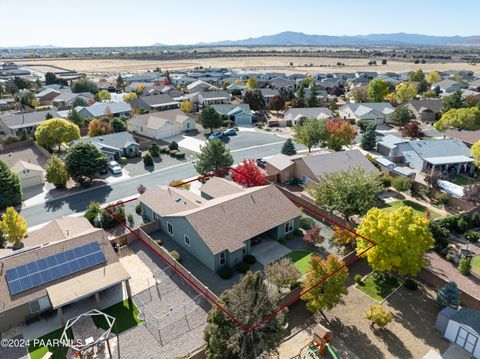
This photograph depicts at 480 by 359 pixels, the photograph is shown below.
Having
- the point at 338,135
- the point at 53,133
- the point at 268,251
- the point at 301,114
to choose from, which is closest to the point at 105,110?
the point at 53,133

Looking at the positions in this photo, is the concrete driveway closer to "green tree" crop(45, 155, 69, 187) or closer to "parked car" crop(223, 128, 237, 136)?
"green tree" crop(45, 155, 69, 187)

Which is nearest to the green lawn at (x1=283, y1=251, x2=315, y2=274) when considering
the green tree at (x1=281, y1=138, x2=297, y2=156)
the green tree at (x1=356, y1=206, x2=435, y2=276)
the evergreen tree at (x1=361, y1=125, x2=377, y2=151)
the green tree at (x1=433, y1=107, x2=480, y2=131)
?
the green tree at (x1=356, y1=206, x2=435, y2=276)

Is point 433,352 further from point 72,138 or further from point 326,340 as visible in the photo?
point 72,138

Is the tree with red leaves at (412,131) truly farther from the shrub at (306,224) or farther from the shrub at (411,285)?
the shrub at (411,285)

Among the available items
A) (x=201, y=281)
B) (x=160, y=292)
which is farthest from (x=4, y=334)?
(x=201, y=281)

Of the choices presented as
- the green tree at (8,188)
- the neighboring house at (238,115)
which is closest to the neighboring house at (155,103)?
the neighboring house at (238,115)

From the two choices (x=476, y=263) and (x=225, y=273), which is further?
(x=476, y=263)

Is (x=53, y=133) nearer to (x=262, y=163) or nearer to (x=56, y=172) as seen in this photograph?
(x=56, y=172)
